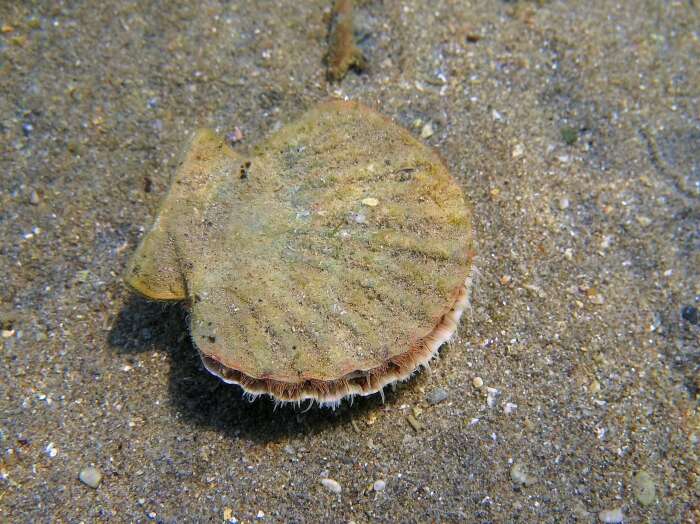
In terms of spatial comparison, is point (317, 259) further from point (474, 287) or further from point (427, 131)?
point (427, 131)

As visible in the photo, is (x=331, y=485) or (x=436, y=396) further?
(x=436, y=396)

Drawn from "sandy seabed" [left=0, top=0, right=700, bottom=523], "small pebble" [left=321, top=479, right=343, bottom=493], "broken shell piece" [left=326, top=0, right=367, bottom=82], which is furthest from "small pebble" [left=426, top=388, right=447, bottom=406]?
"broken shell piece" [left=326, top=0, right=367, bottom=82]

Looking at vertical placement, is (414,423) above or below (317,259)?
below

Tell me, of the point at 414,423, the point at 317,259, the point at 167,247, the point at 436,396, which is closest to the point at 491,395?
the point at 436,396

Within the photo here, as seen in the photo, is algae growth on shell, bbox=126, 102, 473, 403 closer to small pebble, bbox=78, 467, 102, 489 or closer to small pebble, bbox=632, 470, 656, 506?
small pebble, bbox=78, 467, 102, 489

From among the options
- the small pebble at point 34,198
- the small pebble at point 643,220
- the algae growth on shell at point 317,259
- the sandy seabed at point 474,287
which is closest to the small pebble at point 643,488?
the sandy seabed at point 474,287

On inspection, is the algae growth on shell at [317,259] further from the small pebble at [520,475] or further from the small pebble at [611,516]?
the small pebble at [611,516]

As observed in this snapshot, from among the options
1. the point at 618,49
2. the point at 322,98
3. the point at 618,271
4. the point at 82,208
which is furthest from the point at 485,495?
the point at 618,49
